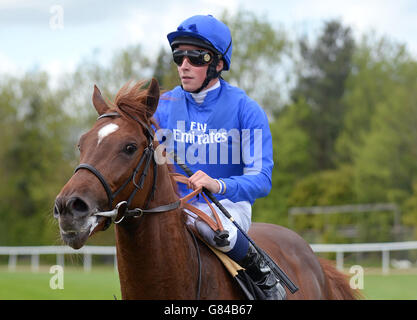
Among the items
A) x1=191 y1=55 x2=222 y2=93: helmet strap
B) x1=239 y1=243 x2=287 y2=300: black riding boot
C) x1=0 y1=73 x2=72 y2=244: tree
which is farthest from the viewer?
x1=0 y1=73 x2=72 y2=244: tree

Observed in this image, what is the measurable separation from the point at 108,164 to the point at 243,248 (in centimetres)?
117

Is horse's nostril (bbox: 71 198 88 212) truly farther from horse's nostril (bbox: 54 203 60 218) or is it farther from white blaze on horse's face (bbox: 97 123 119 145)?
white blaze on horse's face (bbox: 97 123 119 145)

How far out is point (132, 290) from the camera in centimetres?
348

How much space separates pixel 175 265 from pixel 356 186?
30.8 meters

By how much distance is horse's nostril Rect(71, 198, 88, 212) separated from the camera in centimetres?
299

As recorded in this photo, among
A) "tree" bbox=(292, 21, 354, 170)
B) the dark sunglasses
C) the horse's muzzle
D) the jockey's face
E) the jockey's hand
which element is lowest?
the horse's muzzle

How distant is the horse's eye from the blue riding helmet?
1120 millimetres

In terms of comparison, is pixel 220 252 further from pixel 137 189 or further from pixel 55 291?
pixel 55 291

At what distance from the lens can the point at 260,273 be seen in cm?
397

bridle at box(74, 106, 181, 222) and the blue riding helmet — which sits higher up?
the blue riding helmet

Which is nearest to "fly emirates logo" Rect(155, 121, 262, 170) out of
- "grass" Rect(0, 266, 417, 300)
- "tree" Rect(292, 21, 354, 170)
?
"grass" Rect(0, 266, 417, 300)

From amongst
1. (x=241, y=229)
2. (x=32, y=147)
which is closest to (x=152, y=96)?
(x=241, y=229)

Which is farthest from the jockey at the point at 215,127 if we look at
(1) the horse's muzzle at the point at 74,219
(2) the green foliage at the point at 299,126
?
(2) the green foliage at the point at 299,126

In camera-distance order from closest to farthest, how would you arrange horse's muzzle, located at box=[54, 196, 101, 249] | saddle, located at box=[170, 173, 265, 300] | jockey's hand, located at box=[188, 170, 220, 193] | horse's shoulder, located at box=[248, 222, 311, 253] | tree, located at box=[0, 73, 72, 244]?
horse's muzzle, located at box=[54, 196, 101, 249] < jockey's hand, located at box=[188, 170, 220, 193] < saddle, located at box=[170, 173, 265, 300] < horse's shoulder, located at box=[248, 222, 311, 253] < tree, located at box=[0, 73, 72, 244]
